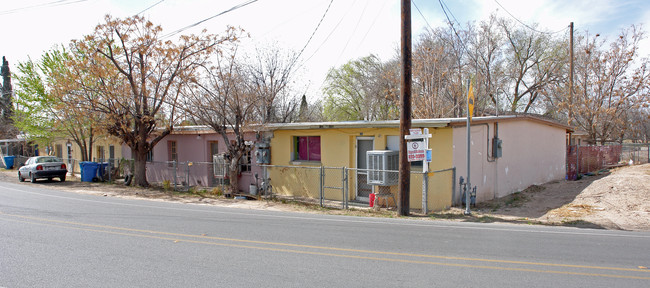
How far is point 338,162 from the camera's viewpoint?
559 inches

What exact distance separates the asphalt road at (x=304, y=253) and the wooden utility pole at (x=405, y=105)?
→ 1190mm

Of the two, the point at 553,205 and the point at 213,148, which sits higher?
the point at 213,148

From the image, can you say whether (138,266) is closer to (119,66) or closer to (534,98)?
(119,66)

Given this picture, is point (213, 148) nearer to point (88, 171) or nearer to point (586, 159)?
point (88, 171)

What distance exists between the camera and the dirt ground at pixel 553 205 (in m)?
9.86

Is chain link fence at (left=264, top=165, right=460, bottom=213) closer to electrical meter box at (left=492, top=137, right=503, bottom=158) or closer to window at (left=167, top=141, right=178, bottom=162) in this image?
electrical meter box at (left=492, top=137, right=503, bottom=158)

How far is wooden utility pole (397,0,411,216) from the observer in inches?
417

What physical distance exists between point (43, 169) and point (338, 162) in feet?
52.2

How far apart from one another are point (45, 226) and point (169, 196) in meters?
6.88

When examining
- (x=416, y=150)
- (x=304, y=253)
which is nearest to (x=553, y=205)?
(x=416, y=150)

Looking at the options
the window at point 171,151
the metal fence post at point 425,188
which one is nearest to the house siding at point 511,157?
the metal fence post at point 425,188

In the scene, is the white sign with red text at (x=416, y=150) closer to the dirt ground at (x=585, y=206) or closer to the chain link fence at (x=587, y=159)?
the dirt ground at (x=585, y=206)

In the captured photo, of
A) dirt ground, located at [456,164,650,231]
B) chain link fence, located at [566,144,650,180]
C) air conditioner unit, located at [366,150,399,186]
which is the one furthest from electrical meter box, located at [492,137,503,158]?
chain link fence, located at [566,144,650,180]

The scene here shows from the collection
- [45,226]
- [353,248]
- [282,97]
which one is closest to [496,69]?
[282,97]
